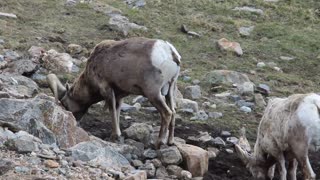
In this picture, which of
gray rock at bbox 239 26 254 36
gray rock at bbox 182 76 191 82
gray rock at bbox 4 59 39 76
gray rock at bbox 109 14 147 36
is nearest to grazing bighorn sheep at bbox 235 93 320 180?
gray rock at bbox 182 76 191 82

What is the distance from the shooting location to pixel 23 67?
47.4 feet

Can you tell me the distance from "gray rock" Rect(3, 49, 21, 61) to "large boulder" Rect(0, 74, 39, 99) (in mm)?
1613

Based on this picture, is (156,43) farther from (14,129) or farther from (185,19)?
(185,19)

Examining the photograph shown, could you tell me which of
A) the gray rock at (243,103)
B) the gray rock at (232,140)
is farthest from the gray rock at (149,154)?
the gray rock at (243,103)

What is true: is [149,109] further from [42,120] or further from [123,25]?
[123,25]

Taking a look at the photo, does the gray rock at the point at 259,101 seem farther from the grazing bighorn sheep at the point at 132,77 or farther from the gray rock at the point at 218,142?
the grazing bighorn sheep at the point at 132,77

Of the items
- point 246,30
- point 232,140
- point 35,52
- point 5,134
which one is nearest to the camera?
point 5,134

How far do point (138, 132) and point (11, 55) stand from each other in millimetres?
5153

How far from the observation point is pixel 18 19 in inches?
739

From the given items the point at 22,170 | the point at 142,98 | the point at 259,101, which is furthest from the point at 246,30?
the point at 22,170

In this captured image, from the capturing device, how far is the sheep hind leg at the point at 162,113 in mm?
11070

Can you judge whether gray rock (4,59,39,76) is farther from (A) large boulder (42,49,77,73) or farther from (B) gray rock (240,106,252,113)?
(B) gray rock (240,106,252,113)

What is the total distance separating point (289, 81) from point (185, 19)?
5.04 meters

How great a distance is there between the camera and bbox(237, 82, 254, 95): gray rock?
600 inches
